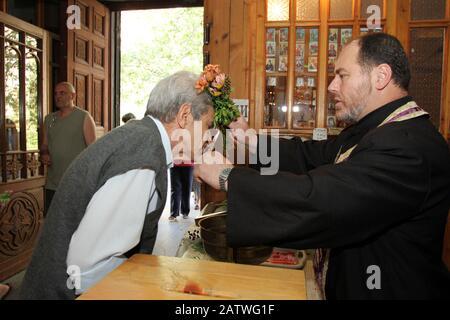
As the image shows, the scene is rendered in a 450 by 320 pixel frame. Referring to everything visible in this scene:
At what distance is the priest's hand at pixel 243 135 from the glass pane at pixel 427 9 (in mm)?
1670

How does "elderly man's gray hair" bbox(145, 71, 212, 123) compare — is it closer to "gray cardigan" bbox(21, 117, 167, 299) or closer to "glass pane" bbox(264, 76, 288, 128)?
"gray cardigan" bbox(21, 117, 167, 299)

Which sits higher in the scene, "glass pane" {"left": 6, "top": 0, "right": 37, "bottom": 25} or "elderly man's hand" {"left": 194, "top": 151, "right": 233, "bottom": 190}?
"glass pane" {"left": 6, "top": 0, "right": 37, "bottom": 25}

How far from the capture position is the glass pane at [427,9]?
9.29 ft

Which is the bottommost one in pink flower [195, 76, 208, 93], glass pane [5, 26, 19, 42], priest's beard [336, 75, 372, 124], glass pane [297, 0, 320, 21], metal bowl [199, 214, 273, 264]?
metal bowl [199, 214, 273, 264]

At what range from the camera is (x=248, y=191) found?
1111 millimetres

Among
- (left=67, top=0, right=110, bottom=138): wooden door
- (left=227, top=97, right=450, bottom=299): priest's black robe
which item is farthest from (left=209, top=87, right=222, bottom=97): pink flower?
(left=67, top=0, right=110, bottom=138): wooden door

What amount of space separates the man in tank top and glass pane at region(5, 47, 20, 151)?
11.2 inches

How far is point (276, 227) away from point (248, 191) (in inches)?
5.3

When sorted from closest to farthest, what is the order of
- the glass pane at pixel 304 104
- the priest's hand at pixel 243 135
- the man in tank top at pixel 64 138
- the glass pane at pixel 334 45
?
1. the priest's hand at pixel 243 135
2. the glass pane at pixel 334 45
3. the glass pane at pixel 304 104
4. the man in tank top at pixel 64 138

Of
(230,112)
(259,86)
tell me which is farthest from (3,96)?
(230,112)

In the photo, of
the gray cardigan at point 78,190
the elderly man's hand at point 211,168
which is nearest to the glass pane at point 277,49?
the elderly man's hand at point 211,168

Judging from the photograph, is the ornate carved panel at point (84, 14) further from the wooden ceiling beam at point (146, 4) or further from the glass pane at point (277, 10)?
the glass pane at point (277, 10)

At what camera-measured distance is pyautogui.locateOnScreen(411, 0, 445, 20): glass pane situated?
2832 millimetres

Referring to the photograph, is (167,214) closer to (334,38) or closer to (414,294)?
(334,38)
